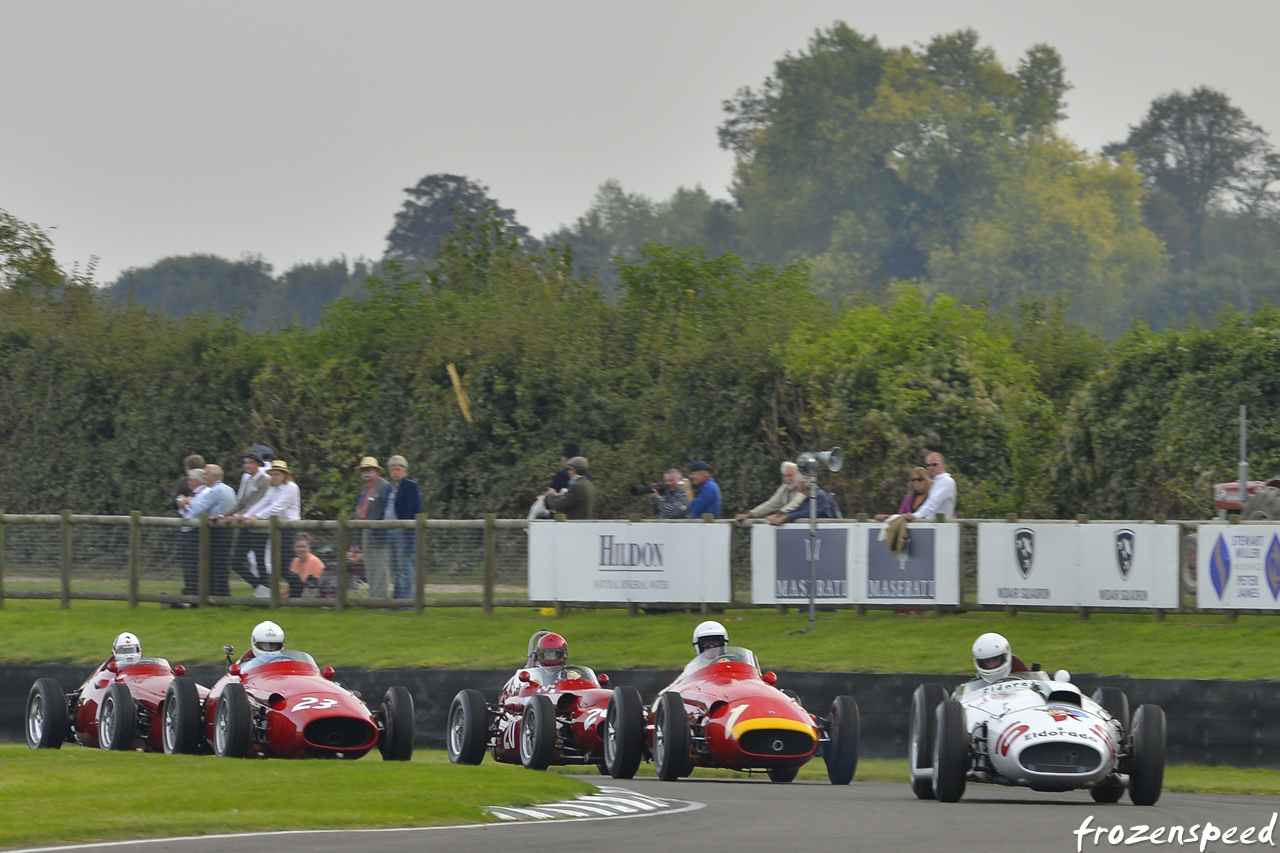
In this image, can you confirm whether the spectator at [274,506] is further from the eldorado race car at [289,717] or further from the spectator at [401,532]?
the eldorado race car at [289,717]

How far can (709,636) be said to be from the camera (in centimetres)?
1648

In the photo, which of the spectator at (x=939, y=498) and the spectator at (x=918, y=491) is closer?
the spectator at (x=939, y=498)

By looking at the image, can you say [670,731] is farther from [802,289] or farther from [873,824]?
[802,289]

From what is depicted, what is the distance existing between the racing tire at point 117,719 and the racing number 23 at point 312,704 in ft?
6.48

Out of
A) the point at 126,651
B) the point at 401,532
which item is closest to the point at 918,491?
the point at 401,532

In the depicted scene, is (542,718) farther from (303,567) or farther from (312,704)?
(303,567)

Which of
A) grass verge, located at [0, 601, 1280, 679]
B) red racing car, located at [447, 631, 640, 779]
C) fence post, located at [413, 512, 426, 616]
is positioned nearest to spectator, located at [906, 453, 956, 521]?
grass verge, located at [0, 601, 1280, 679]

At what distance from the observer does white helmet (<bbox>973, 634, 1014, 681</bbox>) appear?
14.9m

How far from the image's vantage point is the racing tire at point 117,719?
17719 millimetres

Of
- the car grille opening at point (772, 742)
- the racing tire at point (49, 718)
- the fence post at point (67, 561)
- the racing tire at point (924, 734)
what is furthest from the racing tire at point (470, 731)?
the fence post at point (67, 561)

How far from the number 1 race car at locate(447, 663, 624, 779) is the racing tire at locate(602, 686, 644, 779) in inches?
1.1

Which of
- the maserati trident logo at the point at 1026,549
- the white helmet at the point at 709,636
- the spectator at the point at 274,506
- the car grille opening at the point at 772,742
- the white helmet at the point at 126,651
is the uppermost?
the spectator at the point at 274,506

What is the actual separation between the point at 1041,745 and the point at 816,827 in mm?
2395

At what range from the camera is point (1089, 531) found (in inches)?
843
